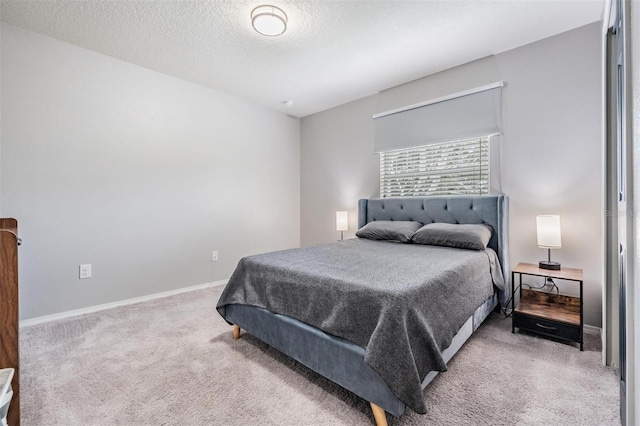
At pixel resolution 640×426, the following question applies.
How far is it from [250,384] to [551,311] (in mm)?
2278

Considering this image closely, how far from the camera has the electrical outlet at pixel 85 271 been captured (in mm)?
2701

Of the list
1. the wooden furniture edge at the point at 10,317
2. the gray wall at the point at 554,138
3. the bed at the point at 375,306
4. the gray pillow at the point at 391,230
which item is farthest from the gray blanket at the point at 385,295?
the wooden furniture edge at the point at 10,317

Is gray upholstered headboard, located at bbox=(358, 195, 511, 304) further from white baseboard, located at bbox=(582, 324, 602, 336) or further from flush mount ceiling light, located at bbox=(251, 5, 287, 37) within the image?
flush mount ceiling light, located at bbox=(251, 5, 287, 37)

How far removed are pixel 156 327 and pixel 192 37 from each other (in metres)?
2.55

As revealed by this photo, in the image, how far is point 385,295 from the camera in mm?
1311

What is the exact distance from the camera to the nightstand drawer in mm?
1975

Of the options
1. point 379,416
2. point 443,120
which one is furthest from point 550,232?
point 379,416

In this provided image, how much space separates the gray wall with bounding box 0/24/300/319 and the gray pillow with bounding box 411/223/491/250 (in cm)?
243

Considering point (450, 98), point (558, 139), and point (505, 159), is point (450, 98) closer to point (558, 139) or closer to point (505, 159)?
point (505, 159)

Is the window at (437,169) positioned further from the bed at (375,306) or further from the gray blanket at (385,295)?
the gray blanket at (385,295)

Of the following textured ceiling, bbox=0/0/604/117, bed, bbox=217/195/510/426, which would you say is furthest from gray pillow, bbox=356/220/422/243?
textured ceiling, bbox=0/0/604/117

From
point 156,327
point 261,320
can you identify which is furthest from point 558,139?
point 156,327

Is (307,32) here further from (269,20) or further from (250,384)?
(250,384)

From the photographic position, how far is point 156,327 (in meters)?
2.40
